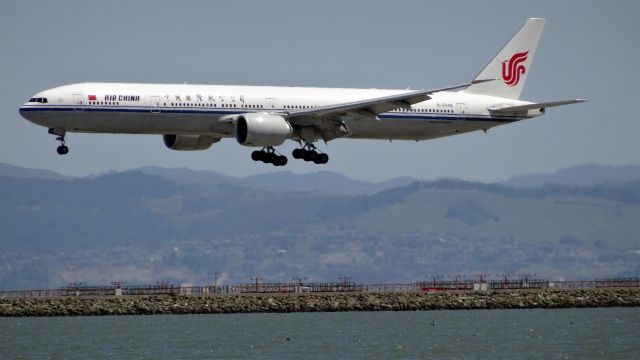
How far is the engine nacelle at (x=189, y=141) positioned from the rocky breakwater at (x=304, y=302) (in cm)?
1787

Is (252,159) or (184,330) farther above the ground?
Result: (252,159)

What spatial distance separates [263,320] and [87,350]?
20.9 meters

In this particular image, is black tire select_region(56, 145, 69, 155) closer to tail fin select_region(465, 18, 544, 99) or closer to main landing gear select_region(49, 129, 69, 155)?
main landing gear select_region(49, 129, 69, 155)

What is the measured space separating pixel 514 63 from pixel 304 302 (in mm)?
22390

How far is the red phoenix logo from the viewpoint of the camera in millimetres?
94188

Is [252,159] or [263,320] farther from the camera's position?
[263,320]

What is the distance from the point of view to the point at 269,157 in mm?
83000

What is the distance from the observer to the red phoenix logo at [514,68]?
94188 mm

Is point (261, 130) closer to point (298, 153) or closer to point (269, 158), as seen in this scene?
point (269, 158)

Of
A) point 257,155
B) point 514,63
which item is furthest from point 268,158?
point 514,63

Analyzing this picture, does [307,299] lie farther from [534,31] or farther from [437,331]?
[534,31]

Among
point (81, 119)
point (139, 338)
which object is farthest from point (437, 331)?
point (81, 119)

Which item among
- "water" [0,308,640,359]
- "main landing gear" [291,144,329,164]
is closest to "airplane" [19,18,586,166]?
"main landing gear" [291,144,329,164]

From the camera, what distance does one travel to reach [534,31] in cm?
9631
